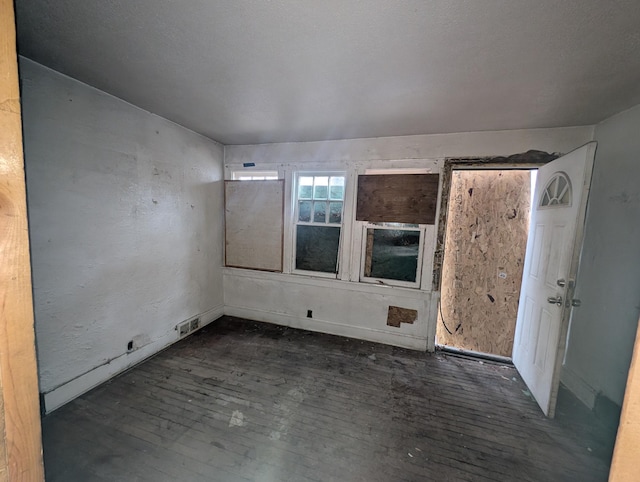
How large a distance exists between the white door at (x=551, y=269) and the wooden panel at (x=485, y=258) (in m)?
0.50

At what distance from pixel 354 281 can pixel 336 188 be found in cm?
123

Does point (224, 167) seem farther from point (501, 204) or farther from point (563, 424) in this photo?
point (563, 424)

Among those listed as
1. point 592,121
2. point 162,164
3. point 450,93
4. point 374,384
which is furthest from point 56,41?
point 592,121

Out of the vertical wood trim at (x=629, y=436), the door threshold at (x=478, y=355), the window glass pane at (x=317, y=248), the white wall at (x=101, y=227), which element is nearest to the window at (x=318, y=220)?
the window glass pane at (x=317, y=248)

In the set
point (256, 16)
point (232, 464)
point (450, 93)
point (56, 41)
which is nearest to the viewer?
point (256, 16)

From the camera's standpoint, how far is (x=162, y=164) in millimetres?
2643

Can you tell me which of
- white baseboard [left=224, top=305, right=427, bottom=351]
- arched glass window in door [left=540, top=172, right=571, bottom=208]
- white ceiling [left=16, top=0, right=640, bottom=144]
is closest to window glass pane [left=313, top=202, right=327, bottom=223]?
white ceiling [left=16, top=0, right=640, bottom=144]

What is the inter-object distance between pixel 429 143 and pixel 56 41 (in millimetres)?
3115

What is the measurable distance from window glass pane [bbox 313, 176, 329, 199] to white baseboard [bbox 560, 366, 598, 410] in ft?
10.1

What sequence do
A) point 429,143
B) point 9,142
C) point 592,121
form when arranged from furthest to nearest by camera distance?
point 429,143 < point 592,121 < point 9,142

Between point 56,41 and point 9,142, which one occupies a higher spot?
point 56,41

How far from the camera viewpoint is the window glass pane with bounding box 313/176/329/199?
3.27 meters

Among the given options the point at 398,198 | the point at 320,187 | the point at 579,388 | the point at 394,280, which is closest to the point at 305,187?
the point at 320,187

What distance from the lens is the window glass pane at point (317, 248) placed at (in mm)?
3301
